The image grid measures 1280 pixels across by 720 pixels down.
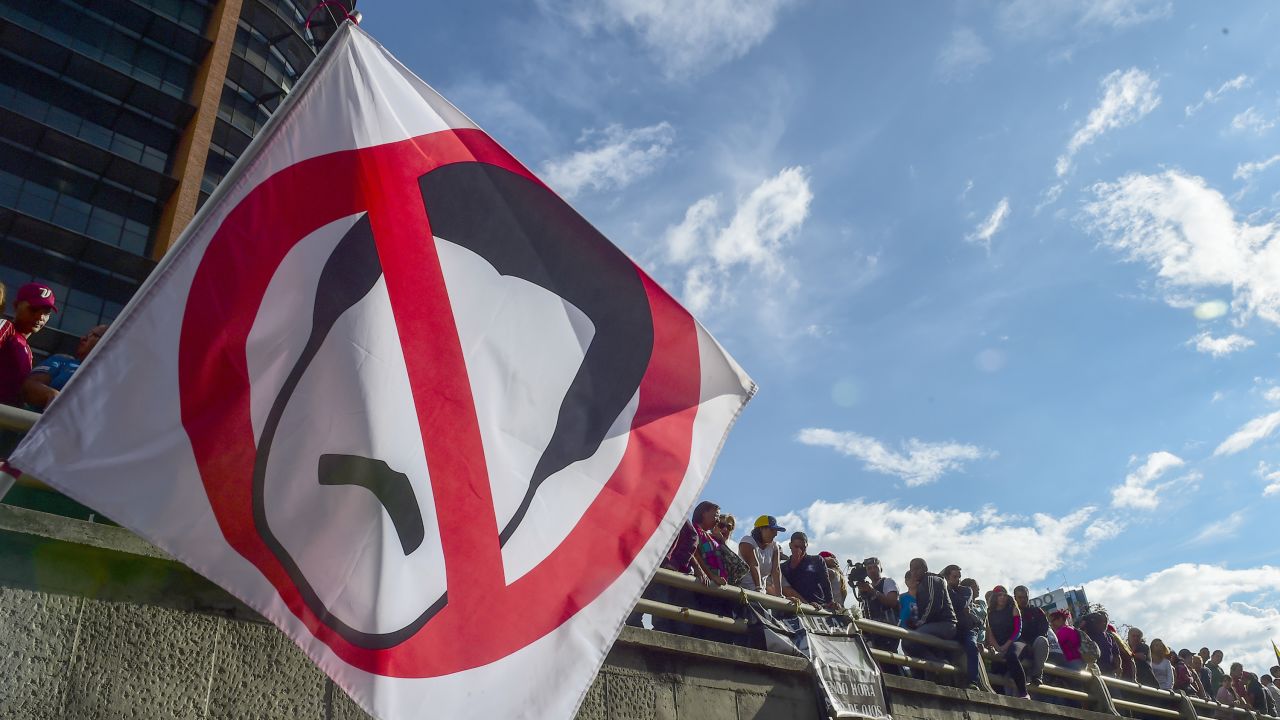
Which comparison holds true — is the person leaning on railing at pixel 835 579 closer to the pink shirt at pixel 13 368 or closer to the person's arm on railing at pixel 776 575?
the person's arm on railing at pixel 776 575

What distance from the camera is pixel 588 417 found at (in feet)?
13.4

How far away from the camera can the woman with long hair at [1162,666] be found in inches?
516

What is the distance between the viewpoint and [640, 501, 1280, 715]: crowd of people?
23.7 ft

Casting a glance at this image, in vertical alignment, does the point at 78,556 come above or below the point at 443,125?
below

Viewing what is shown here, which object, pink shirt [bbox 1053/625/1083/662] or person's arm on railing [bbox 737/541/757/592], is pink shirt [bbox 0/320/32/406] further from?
pink shirt [bbox 1053/625/1083/662]

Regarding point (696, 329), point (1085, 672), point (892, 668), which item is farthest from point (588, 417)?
point (1085, 672)

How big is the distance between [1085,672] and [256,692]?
10.7 m

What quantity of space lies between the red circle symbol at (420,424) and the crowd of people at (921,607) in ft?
8.38

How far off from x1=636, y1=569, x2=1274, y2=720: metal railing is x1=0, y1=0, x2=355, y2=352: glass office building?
3072 centimetres

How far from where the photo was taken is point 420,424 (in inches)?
132

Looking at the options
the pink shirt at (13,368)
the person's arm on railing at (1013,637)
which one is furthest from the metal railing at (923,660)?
the pink shirt at (13,368)

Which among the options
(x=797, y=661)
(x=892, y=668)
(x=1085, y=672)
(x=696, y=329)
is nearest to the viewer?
(x=696, y=329)

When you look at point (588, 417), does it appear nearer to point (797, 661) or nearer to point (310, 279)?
point (310, 279)

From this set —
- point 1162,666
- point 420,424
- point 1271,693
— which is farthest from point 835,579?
point 1271,693
